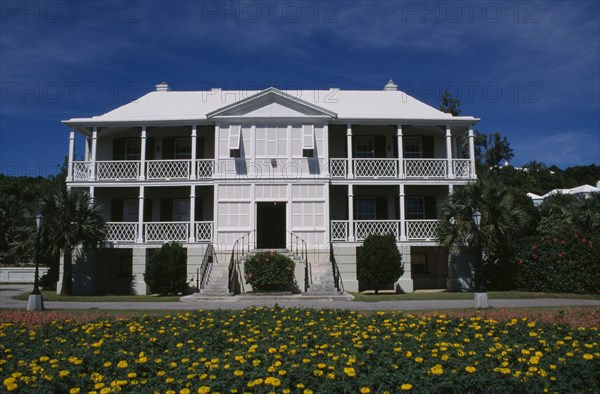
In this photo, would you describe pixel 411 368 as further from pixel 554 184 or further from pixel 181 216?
pixel 554 184

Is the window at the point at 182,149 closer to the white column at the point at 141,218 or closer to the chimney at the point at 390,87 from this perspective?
the white column at the point at 141,218

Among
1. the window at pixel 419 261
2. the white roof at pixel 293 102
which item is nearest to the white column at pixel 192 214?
the white roof at pixel 293 102

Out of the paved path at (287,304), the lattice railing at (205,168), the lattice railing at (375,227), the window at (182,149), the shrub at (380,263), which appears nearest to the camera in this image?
the paved path at (287,304)

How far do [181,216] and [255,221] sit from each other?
16.9ft

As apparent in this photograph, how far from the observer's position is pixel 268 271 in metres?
Result: 21.4

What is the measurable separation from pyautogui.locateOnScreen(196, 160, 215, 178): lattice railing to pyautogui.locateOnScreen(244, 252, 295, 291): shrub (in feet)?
20.4

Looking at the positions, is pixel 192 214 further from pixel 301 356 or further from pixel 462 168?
pixel 301 356

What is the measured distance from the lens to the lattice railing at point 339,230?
25266mm

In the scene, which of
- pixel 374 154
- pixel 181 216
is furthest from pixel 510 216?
pixel 181 216

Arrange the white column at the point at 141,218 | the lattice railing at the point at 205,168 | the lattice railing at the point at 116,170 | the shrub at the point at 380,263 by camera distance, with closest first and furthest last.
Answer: the shrub at the point at 380,263
the white column at the point at 141,218
the lattice railing at the point at 205,168
the lattice railing at the point at 116,170

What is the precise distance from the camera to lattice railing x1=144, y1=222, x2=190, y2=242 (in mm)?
25172

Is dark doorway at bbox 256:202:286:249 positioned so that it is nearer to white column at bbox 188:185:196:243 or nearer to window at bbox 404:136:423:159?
white column at bbox 188:185:196:243

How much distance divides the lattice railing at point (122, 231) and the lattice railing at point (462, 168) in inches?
665

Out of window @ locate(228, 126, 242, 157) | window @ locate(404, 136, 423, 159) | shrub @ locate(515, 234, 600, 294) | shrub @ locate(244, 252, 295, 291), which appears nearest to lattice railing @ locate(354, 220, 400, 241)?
window @ locate(404, 136, 423, 159)
